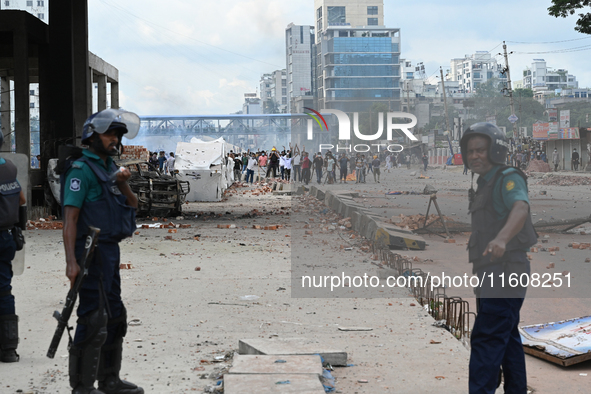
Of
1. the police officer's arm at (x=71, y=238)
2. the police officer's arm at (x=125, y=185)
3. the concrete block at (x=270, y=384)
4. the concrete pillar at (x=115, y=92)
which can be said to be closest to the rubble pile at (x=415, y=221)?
the concrete block at (x=270, y=384)

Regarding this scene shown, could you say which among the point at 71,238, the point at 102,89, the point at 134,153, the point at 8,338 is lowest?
the point at 8,338

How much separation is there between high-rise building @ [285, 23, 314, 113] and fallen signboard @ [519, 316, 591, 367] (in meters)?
136

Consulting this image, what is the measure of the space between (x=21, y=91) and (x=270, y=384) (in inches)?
590

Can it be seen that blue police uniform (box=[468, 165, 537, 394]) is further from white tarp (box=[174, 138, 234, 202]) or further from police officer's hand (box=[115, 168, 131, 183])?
white tarp (box=[174, 138, 234, 202])

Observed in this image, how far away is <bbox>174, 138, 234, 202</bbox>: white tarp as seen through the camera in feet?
79.2

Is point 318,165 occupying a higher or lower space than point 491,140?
higher

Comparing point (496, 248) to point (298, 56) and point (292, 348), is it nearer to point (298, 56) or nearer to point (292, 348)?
point (292, 348)

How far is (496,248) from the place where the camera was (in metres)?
3.86

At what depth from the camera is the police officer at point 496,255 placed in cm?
386

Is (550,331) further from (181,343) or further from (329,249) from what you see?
(329,249)

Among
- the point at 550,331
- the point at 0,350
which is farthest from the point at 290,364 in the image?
the point at 550,331

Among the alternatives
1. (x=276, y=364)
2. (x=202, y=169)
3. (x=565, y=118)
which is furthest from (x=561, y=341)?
(x=565, y=118)

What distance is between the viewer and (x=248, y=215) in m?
19.2

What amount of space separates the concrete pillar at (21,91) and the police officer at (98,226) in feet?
45.2
